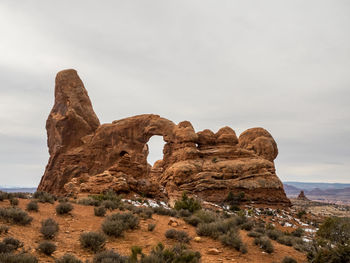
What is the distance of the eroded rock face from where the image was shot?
31.9 m

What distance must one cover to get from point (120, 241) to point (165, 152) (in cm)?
3111

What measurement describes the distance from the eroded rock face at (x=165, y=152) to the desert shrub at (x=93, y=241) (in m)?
22.6

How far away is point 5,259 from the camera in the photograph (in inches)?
208

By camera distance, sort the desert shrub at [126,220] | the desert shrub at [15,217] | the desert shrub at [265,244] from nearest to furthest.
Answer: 1. the desert shrub at [15,217]
2. the desert shrub at [265,244]
3. the desert shrub at [126,220]

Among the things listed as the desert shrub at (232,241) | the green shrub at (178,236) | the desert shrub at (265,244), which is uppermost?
the green shrub at (178,236)

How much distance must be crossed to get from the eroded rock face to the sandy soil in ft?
64.2

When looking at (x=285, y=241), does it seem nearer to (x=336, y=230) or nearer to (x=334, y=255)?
(x=336, y=230)

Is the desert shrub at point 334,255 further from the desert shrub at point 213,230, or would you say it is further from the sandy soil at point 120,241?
the desert shrub at point 213,230

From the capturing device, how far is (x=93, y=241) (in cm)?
786

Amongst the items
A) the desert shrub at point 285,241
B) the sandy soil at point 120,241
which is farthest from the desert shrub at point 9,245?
the desert shrub at point 285,241

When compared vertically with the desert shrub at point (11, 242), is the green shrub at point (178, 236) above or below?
below

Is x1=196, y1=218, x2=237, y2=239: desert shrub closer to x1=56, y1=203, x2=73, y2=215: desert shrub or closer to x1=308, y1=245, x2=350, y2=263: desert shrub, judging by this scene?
x1=308, y1=245, x2=350, y2=263: desert shrub

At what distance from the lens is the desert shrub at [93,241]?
25.7 ft

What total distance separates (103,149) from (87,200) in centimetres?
2478
